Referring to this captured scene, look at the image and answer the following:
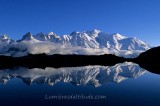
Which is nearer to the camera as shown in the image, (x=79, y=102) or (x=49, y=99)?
(x=79, y=102)

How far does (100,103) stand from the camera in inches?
1702

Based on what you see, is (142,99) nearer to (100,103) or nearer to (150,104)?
(150,104)

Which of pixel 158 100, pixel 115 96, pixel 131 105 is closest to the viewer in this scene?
pixel 131 105

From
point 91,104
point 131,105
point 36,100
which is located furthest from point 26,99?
point 131,105

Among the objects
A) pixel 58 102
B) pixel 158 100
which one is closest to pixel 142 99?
pixel 158 100

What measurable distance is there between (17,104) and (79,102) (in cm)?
863

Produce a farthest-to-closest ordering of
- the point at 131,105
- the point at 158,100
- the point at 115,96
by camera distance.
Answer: the point at 115,96 < the point at 158,100 < the point at 131,105

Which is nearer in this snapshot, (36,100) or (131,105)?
(131,105)

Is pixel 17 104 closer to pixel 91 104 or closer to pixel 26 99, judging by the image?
pixel 26 99

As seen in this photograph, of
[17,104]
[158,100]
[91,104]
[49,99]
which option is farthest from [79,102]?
[158,100]

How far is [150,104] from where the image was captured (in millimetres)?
43000

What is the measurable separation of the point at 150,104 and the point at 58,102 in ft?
41.6

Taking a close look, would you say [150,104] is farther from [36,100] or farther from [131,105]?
[36,100]

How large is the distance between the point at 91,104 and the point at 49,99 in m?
7.76
